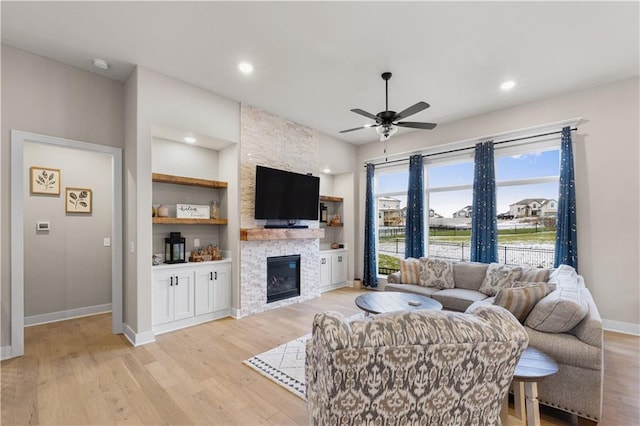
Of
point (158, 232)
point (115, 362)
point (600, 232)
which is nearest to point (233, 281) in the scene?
point (158, 232)

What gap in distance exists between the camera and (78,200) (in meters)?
4.41

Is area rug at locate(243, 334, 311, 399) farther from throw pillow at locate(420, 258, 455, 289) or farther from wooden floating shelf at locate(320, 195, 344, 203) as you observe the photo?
wooden floating shelf at locate(320, 195, 344, 203)

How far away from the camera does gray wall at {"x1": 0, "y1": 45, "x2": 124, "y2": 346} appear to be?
2961mm

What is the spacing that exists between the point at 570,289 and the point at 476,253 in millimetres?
2263

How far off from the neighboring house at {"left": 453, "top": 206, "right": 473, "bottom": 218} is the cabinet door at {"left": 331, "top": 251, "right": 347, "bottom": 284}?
8.06 feet

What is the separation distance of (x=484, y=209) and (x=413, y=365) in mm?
4354

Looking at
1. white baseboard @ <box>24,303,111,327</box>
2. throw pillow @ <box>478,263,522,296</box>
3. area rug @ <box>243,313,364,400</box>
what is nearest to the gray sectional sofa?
throw pillow @ <box>478,263,522,296</box>

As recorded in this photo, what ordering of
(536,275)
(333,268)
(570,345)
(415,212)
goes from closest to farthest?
(570,345) < (536,275) < (415,212) < (333,268)

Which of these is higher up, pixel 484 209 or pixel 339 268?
pixel 484 209

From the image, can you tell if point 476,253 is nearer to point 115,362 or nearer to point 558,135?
point 558,135

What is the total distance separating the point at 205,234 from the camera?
455 cm

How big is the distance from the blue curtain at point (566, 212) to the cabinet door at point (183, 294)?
5.14m

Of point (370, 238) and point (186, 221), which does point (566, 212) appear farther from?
point (186, 221)

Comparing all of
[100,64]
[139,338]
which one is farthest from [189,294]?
[100,64]
